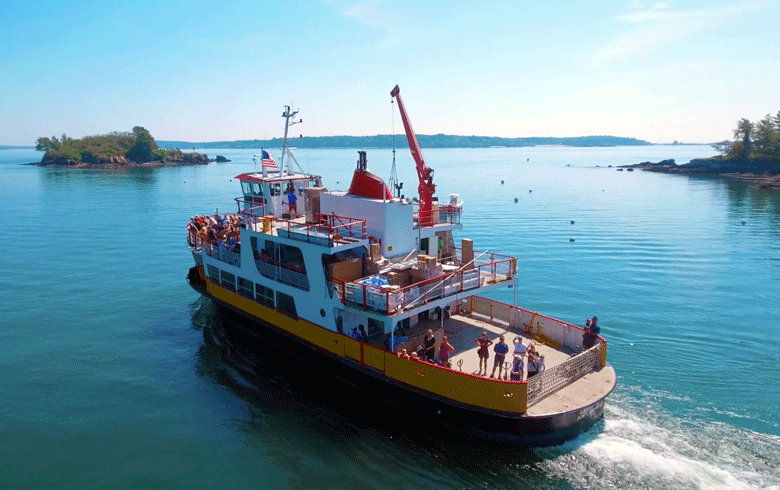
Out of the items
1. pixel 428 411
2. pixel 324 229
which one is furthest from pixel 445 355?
pixel 324 229

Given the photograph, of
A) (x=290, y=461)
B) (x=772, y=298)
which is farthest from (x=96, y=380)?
(x=772, y=298)

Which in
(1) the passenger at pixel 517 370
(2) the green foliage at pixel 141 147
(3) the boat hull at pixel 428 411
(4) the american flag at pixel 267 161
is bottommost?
(3) the boat hull at pixel 428 411

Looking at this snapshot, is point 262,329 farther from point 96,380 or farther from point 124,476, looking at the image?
point 124,476

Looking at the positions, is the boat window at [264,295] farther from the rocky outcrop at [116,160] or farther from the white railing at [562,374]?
the rocky outcrop at [116,160]

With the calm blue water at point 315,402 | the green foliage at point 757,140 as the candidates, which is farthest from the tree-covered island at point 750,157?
the calm blue water at point 315,402

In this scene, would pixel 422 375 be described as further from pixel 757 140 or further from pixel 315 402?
pixel 757 140

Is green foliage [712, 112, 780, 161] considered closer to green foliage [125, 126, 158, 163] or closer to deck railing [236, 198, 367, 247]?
deck railing [236, 198, 367, 247]
